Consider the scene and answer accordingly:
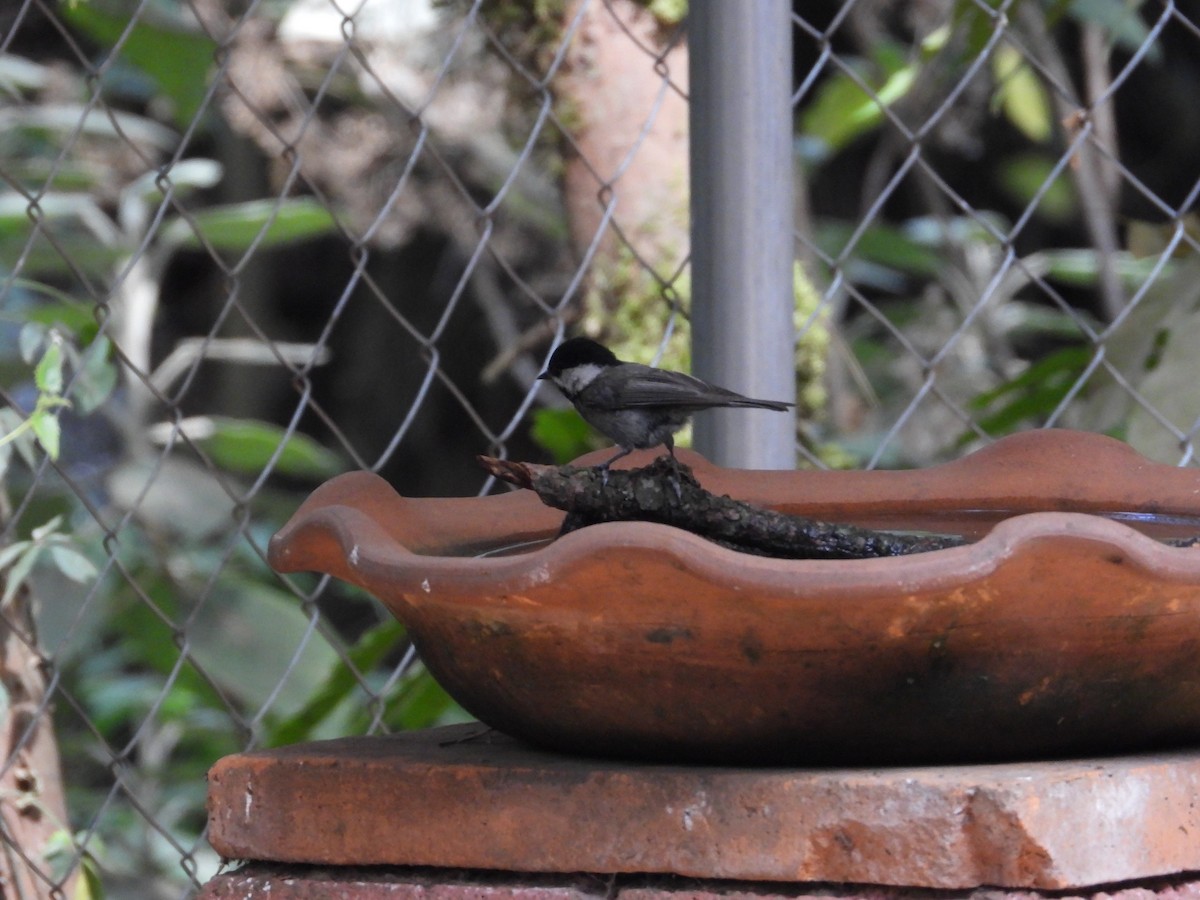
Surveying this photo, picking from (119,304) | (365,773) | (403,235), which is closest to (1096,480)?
(365,773)

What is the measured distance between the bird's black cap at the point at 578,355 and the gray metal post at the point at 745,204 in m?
0.24

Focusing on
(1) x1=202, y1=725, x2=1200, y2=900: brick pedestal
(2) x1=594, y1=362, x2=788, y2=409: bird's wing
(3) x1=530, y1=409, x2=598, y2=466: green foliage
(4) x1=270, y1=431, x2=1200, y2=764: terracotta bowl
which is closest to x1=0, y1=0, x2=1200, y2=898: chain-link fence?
(3) x1=530, y1=409, x2=598, y2=466: green foliage

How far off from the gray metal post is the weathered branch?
0.62 metres

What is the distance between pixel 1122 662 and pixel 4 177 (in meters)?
1.58

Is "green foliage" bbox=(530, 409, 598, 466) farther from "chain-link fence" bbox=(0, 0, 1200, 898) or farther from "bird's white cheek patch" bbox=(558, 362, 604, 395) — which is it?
"bird's white cheek patch" bbox=(558, 362, 604, 395)

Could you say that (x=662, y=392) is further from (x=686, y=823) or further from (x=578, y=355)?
(x=686, y=823)

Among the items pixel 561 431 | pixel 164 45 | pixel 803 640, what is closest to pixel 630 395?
pixel 561 431

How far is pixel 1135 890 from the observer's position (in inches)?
47.8

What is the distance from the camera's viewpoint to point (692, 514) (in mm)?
1414

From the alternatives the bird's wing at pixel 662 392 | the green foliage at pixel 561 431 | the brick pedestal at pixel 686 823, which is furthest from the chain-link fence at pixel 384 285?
the brick pedestal at pixel 686 823

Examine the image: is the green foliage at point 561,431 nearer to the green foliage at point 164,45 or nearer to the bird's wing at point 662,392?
the bird's wing at point 662,392

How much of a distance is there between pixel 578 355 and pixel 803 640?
1115 mm

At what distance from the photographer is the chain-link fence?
87.4 inches

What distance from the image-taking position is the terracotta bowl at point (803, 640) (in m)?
1.16
